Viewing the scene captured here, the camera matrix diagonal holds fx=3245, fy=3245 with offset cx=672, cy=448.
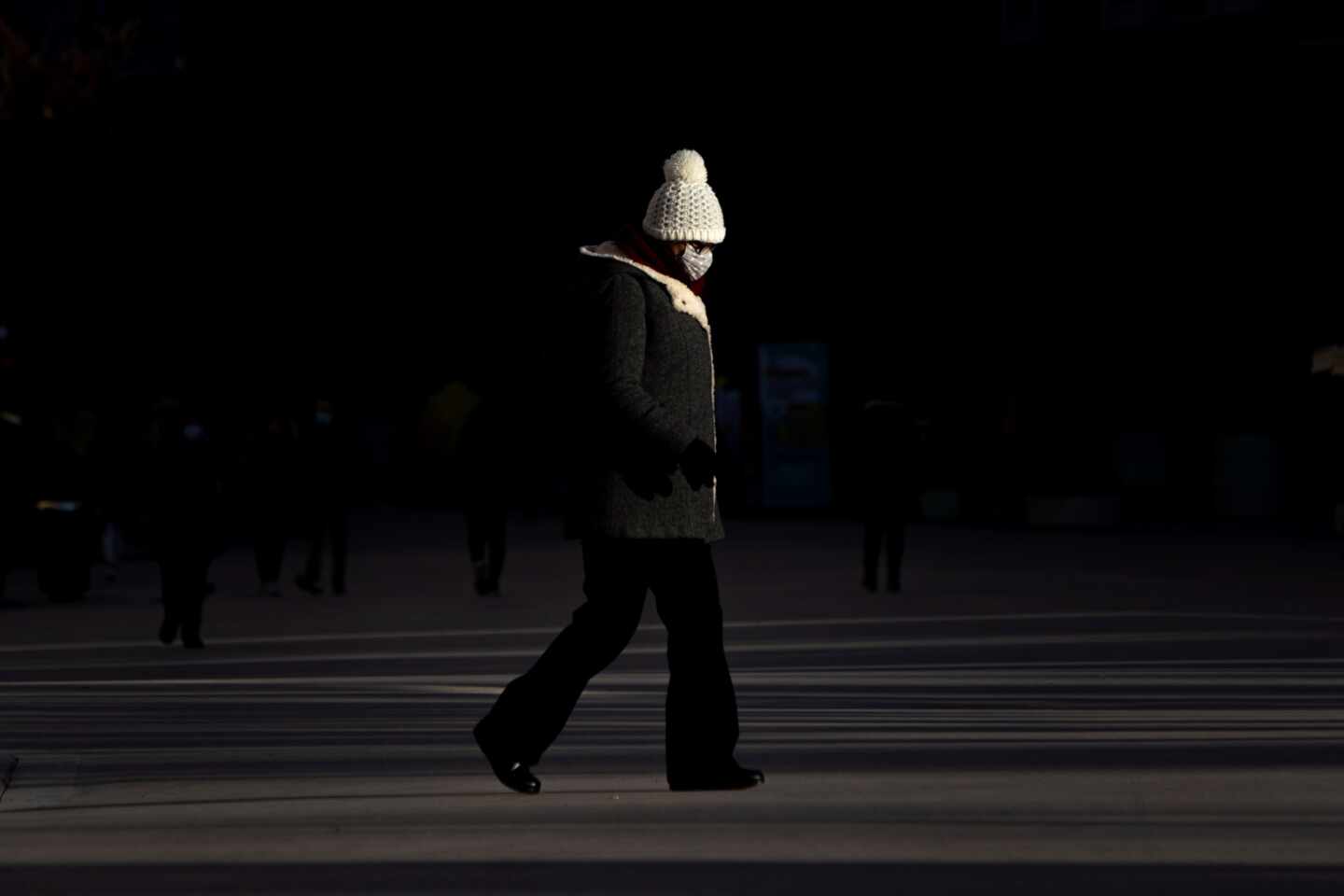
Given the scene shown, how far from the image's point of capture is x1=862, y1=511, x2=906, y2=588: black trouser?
942 inches

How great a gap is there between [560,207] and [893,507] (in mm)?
22886

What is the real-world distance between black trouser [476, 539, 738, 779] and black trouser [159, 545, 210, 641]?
28.9 feet

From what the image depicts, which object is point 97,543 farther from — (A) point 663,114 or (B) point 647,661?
(A) point 663,114

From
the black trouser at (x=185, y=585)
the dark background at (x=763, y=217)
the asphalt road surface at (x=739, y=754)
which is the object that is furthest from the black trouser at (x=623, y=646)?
the dark background at (x=763, y=217)

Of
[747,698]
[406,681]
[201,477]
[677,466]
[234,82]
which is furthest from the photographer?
[234,82]

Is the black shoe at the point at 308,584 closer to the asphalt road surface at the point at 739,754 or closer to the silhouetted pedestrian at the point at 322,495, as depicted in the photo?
the silhouetted pedestrian at the point at 322,495

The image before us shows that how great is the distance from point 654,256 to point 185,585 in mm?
9181

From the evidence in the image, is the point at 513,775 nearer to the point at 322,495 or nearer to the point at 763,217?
the point at 322,495

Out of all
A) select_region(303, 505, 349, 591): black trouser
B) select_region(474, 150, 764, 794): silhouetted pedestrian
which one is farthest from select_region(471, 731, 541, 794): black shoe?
select_region(303, 505, 349, 591): black trouser

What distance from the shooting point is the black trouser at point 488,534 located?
79.0ft

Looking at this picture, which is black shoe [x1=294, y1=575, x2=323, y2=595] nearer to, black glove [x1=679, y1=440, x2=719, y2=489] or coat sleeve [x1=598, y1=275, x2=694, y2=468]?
coat sleeve [x1=598, y1=275, x2=694, y2=468]

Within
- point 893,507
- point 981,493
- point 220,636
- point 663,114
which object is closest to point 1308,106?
point 981,493

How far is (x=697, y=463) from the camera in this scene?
31.3 ft

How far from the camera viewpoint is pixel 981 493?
41188mm
